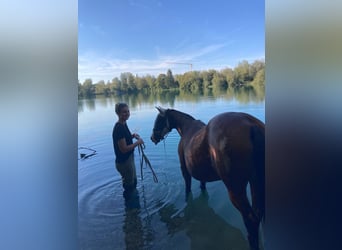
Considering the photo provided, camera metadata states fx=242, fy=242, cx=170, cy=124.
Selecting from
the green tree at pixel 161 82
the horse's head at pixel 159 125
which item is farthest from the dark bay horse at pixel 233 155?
the green tree at pixel 161 82

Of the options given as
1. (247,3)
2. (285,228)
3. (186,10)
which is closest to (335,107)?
(285,228)

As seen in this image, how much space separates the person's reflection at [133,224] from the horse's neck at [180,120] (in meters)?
0.33

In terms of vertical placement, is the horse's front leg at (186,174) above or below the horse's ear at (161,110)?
below

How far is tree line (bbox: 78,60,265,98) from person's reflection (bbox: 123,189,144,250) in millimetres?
433

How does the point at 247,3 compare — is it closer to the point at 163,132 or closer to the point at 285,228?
the point at 163,132

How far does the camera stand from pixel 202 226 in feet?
3.18

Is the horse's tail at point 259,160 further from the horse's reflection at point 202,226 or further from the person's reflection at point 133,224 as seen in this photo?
the person's reflection at point 133,224

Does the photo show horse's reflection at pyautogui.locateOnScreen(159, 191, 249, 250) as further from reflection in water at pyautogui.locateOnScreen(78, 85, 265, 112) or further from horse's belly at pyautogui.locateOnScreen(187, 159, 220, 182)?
reflection in water at pyautogui.locateOnScreen(78, 85, 265, 112)

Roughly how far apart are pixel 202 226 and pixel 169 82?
59 centimetres

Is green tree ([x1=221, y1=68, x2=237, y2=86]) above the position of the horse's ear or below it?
above

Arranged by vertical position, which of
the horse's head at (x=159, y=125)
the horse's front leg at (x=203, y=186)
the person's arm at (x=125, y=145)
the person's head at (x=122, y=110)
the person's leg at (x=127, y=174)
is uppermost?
the person's head at (x=122, y=110)

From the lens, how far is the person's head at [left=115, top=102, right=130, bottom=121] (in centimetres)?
97

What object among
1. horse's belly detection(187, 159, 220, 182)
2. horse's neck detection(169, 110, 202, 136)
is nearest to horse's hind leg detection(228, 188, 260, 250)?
horse's belly detection(187, 159, 220, 182)

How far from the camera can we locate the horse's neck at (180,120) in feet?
3.39
